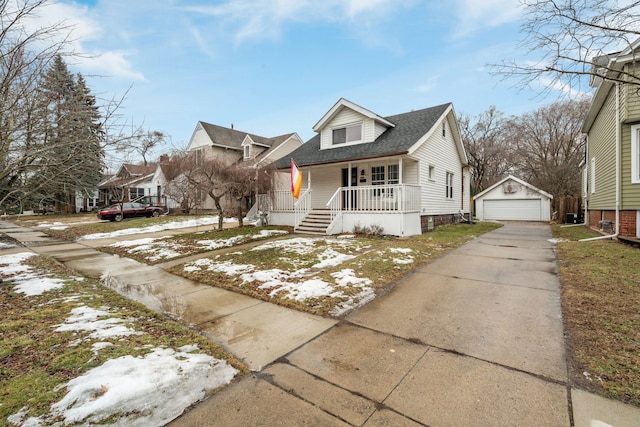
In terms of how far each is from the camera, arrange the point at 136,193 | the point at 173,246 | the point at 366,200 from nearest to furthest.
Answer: the point at 173,246
the point at 366,200
the point at 136,193

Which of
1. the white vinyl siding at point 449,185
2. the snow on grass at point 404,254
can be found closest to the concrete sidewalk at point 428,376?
the snow on grass at point 404,254

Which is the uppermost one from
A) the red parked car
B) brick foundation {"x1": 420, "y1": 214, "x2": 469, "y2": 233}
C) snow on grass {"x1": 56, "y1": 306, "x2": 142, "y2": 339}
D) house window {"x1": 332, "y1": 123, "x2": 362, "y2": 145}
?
house window {"x1": 332, "y1": 123, "x2": 362, "y2": 145}

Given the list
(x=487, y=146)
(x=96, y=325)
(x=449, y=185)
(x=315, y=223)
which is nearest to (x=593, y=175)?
(x=449, y=185)

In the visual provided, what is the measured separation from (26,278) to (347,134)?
12.2 meters

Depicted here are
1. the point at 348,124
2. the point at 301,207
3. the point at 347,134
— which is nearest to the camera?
the point at 301,207

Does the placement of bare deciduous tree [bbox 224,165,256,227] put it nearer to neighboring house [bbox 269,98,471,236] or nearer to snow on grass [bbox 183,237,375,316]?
neighboring house [bbox 269,98,471,236]

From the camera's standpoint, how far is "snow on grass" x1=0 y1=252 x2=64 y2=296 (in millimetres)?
5051

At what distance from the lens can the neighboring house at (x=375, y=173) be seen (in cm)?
1138

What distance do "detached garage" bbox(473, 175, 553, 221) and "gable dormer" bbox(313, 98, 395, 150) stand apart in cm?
1525

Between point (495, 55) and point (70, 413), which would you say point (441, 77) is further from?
point (70, 413)

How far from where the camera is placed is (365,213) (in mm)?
11484

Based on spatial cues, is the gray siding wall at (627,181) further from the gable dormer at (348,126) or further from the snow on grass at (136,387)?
the snow on grass at (136,387)

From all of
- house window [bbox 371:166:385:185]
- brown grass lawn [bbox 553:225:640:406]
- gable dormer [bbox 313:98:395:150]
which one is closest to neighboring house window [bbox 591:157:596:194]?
brown grass lawn [bbox 553:225:640:406]

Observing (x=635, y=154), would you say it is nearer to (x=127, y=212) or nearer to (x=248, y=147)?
(x=248, y=147)
